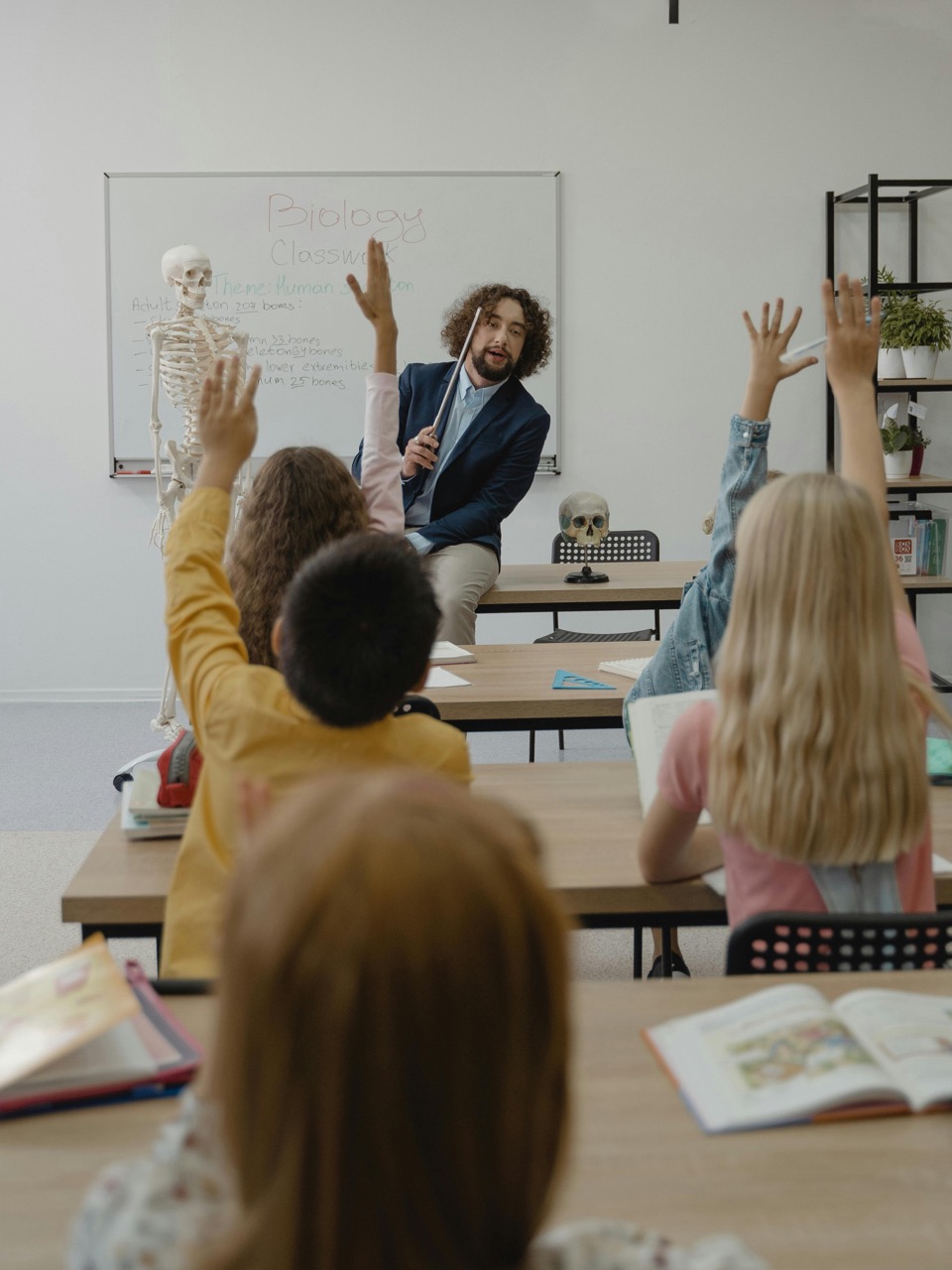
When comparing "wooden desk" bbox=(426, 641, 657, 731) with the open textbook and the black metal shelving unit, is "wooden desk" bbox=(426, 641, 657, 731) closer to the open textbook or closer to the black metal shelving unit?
the open textbook

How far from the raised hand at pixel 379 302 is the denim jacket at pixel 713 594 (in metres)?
0.67

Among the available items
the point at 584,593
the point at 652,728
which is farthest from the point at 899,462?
the point at 652,728

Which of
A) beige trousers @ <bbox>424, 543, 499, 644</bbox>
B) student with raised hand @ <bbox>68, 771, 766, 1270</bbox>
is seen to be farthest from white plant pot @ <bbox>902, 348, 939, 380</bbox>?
student with raised hand @ <bbox>68, 771, 766, 1270</bbox>

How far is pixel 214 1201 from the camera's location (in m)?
0.64

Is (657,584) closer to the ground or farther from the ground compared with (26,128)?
closer to the ground

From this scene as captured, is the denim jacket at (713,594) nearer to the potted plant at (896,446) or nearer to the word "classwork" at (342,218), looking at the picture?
the potted plant at (896,446)

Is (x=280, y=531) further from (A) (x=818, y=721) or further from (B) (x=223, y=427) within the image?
(A) (x=818, y=721)

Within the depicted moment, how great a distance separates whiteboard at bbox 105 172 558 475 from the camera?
216 inches

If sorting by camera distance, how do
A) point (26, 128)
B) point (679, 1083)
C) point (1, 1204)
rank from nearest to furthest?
point (1, 1204), point (679, 1083), point (26, 128)

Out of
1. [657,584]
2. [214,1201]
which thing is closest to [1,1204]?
[214,1201]

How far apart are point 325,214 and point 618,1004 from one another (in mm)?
4833

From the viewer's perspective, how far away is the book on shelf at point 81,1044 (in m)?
1.04

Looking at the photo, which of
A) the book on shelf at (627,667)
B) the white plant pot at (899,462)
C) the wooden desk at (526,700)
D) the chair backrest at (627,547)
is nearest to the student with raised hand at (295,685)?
the wooden desk at (526,700)

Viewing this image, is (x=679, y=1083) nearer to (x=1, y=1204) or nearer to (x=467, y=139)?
(x=1, y=1204)
